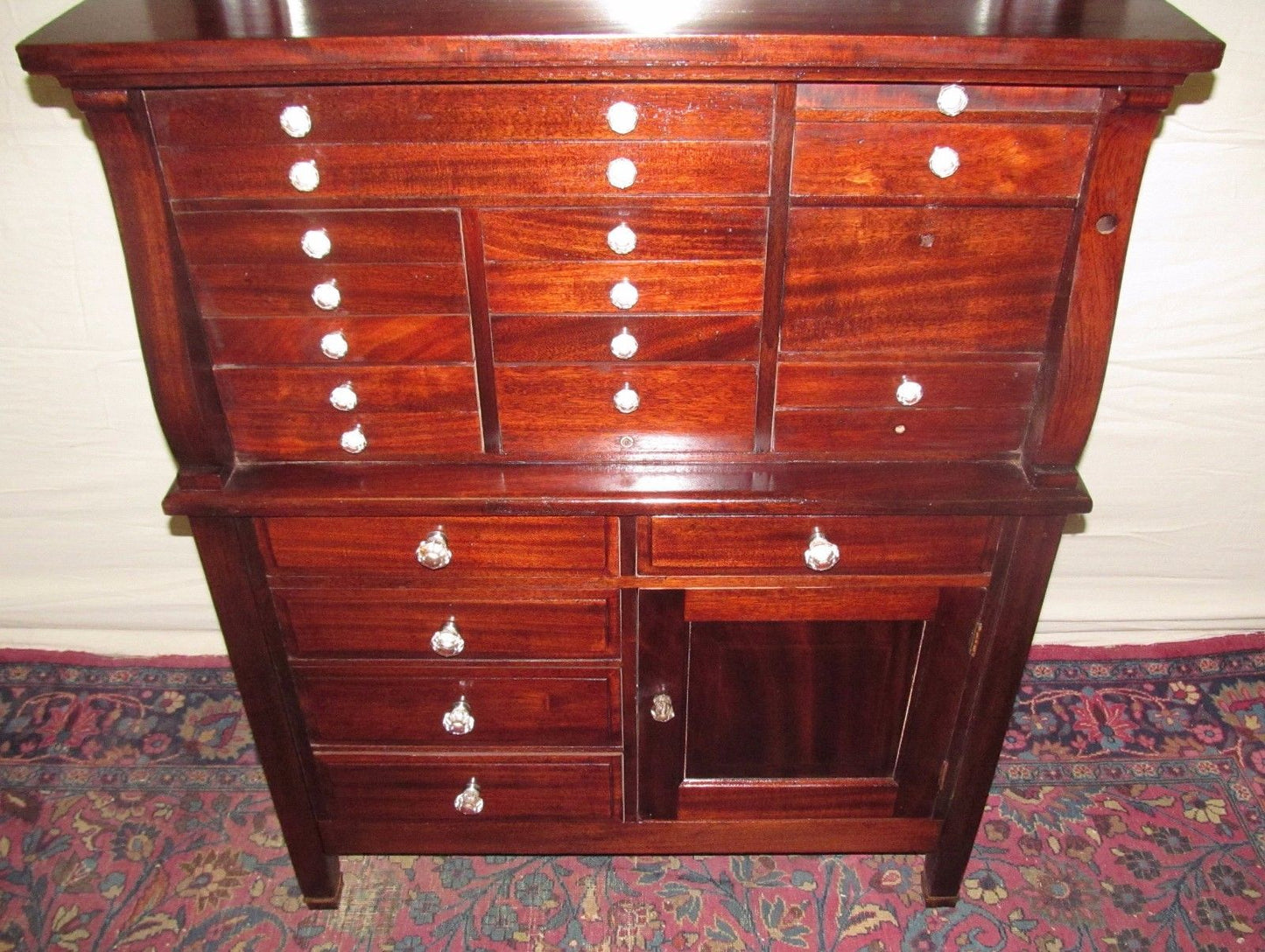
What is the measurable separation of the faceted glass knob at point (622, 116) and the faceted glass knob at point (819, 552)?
0.60 meters

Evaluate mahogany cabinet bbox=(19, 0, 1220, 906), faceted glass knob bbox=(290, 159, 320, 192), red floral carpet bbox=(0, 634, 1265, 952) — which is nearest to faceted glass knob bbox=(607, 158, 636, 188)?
mahogany cabinet bbox=(19, 0, 1220, 906)

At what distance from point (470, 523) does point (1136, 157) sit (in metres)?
0.95

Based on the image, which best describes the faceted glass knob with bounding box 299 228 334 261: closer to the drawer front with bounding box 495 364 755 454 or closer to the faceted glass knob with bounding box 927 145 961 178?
the drawer front with bounding box 495 364 755 454

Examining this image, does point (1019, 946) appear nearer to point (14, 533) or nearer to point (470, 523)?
point (470, 523)

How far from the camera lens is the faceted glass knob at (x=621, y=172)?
120cm

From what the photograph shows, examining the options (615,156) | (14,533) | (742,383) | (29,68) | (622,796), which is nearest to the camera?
(29,68)

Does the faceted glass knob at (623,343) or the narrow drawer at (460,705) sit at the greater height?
the faceted glass knob at (623,343)

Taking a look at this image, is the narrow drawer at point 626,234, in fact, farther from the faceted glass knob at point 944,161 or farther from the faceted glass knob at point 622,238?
the faceted glass knob at point 944,161

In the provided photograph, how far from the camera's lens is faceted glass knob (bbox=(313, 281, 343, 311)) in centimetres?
128

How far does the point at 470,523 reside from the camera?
1433mm

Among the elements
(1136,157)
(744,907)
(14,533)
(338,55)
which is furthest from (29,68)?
(744,907)

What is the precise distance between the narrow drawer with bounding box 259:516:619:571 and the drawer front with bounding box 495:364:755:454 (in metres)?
0.11

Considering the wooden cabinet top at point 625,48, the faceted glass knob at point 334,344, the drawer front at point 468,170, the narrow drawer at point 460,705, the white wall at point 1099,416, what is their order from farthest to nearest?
the white wall at point 1099,416, the narrow drawer at point 460,705, the faceted glass knob at point 334,344, the drawer front at point 468,170, the wooden cabinet top at point 625,48

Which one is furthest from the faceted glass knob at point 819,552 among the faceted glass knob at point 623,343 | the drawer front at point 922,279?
the faceted glass knob at point 623,343
